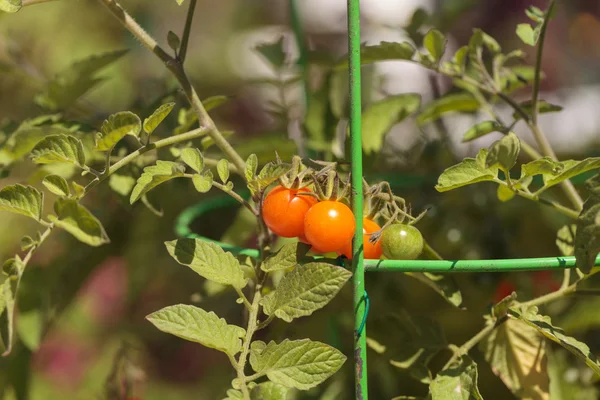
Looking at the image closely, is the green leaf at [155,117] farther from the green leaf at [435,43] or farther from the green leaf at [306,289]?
the green leaf at [435,43]

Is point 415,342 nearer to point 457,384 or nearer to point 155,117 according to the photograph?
point 457,384

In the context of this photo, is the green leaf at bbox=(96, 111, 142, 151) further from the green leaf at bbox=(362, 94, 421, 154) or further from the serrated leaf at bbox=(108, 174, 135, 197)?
the green leaf at bbox=(362, 94, 421, 154)

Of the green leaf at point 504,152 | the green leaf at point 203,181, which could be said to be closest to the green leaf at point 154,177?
the green leaf at point 203,181

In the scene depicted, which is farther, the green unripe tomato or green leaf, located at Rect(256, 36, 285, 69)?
green leaf, located at Rect(256, 36, 285, 69)

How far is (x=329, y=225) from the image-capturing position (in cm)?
48

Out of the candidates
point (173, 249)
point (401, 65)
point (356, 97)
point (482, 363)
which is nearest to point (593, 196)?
point (356, 97)

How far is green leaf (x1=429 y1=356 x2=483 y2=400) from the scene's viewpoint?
53 centimetres

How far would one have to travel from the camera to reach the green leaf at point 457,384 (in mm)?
527

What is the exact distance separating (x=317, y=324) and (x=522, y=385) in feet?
1.05

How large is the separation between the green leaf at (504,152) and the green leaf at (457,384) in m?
0.19

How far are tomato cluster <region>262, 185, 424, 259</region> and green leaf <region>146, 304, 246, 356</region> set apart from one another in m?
0.10

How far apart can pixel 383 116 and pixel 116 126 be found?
38cm

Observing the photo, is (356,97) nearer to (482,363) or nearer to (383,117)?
(383,117)

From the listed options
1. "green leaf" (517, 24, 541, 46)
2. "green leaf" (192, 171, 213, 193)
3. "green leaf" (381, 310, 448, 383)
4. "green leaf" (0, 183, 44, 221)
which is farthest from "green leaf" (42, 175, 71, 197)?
"green leaf" (517, 24, 541, 46)
